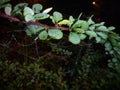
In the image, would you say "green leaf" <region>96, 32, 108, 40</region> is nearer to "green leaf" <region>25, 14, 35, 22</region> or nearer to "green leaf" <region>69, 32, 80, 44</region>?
"green leaf" <region>69, 32, 80, 44</region>

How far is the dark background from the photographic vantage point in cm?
665

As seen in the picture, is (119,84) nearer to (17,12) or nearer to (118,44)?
(118,44)

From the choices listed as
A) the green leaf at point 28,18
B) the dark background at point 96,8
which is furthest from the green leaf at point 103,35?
the dark background at point 96,8

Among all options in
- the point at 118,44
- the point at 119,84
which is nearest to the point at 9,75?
the point at 119,84

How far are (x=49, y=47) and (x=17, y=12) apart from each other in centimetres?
531

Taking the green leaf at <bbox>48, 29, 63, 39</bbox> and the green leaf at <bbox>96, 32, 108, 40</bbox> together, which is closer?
the green leaf at <bbox>48, 29, 63, 39</bbox>

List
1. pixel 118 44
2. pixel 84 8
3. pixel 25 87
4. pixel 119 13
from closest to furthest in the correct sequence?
pixel 118 44 < pixel 25 87 < pixel 119 13 < pixel 84 8

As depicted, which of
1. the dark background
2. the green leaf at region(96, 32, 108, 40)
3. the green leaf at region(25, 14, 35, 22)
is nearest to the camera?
the green leaf at region(25, 14, 35, 22)

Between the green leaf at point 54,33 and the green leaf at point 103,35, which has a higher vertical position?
the green leaf at point 54,33

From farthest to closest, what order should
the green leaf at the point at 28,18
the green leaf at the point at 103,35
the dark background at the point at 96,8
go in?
1. the dark background at the point at 96,8
2. the green leaf at the point at 103,35
3. the green leaf at the point at 28,18

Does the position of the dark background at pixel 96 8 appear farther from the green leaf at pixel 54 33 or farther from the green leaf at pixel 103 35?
the green leaf at pixel 54 33

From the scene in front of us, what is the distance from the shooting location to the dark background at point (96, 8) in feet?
21.8

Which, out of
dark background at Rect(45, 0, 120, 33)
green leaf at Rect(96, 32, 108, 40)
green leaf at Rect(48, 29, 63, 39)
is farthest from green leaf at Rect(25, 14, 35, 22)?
dark background at Rect(45, 0, 120, 33)

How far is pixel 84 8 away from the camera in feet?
26.9
